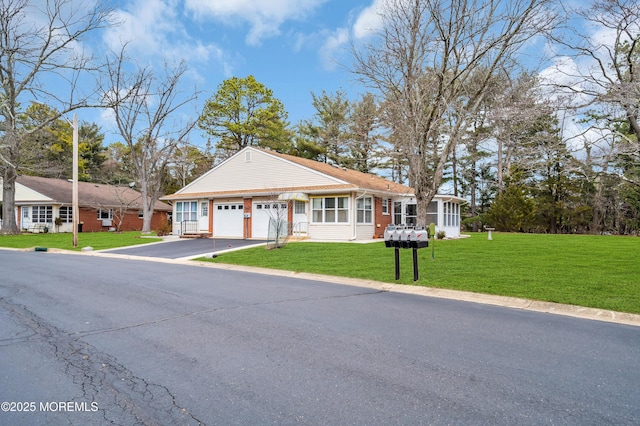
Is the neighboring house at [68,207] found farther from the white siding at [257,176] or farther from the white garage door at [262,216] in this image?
the white garage door at [262,216]

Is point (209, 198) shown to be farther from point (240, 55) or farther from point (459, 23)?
point (459, 23)

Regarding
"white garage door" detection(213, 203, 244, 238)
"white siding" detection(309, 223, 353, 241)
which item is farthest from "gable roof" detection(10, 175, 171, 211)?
"white siding" detection(309, 223, 353, 241)

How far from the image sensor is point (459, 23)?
47.8 feet

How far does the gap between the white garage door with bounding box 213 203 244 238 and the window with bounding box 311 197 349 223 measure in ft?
17.2

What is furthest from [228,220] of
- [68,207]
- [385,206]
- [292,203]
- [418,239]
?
[68,207]

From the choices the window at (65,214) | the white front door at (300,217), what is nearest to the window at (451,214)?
the white front door at (300,217)

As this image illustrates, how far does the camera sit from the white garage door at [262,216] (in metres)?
22.4

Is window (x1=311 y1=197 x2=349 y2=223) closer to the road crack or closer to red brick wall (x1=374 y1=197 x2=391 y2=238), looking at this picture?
red brick wall (x1=374 y1=197 x2=391 y2=238)

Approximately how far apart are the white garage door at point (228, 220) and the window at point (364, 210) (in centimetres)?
759

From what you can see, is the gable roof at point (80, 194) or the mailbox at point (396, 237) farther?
the gable roof at point (80, 194)

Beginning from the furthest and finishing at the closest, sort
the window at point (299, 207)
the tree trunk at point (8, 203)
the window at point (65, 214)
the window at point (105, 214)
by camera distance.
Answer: the window at point (105, 214) → the window at point (65, 214) → the tree trunk at point (8, 203) → the window at point (299, 207)

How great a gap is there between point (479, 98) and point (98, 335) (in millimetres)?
15731

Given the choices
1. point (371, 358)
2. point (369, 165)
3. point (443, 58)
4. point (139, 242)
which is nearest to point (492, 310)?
point (371, 358)

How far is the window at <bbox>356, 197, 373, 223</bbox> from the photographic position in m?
20.8
